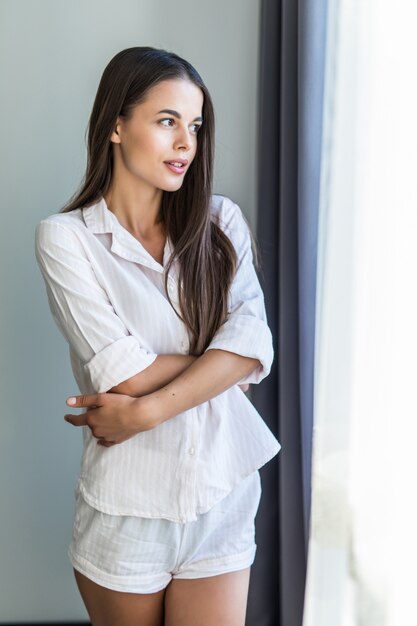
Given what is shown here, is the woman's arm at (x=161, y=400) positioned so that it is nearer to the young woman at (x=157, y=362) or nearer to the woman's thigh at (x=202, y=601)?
the young woman at (x=157, y=362)

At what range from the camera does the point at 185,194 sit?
6.14 feet

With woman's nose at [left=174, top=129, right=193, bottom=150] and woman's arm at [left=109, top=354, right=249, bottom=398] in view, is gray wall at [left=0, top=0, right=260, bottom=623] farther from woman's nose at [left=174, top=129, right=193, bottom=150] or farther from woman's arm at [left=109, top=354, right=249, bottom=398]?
woman's arm at [left=109, top=354, right=249, bottom=398]

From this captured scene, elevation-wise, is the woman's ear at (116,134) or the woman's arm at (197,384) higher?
the woman's ear at (116,134)

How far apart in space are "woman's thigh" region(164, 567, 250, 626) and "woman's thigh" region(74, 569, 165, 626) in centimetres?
3

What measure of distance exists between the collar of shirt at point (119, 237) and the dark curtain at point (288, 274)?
0.47 meters

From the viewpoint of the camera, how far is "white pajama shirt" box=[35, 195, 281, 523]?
1.67m

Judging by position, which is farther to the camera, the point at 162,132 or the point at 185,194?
the point at 185,194

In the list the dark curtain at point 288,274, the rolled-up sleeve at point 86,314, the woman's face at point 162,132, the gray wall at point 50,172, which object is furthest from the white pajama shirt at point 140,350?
the gray wall at point 50,172

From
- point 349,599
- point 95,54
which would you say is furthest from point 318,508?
point 95,54

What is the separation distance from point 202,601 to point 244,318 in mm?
567

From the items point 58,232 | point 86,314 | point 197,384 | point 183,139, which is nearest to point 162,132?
point 183,139

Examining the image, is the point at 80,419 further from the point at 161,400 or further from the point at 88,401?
the point at 161,400

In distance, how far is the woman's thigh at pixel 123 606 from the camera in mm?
1708

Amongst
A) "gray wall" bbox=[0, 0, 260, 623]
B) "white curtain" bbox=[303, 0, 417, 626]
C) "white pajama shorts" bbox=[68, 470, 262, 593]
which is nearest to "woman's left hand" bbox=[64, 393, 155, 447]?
"white pajama shorts" bbox=[68, 470, 262, 593]
